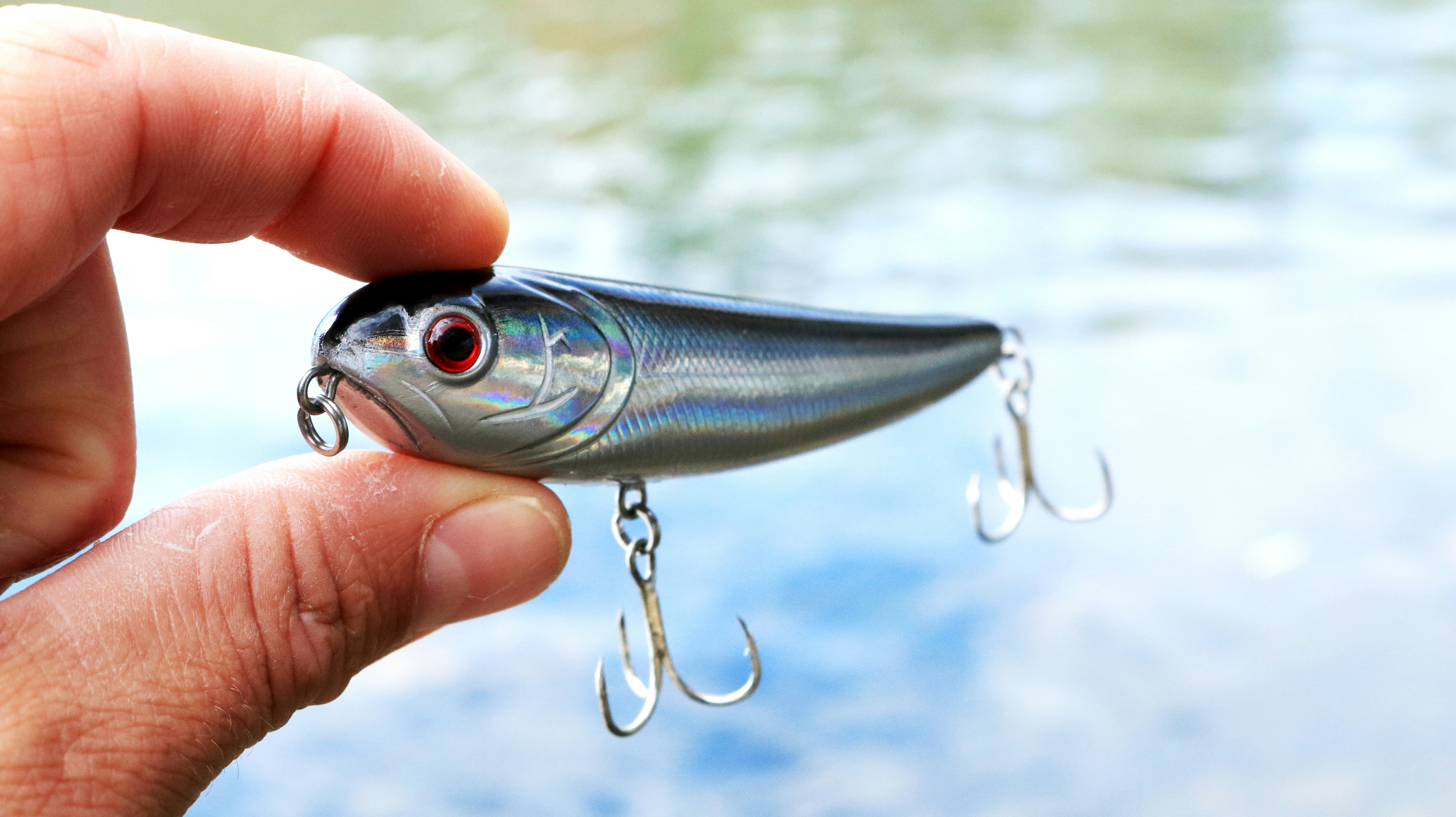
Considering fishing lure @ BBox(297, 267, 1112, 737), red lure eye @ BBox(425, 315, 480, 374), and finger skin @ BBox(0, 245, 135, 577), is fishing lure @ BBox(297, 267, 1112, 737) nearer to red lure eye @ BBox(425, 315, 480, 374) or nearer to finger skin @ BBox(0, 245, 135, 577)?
red lure eye @ BBox(425, 315, 480, 374)

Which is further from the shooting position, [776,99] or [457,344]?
[776,99]

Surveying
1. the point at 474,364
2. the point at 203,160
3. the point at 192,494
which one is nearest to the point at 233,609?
the point at 192,494

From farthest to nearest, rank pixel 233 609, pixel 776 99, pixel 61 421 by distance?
1. pixel 776 99
2. pixel 61 421
3. pixel 233 609

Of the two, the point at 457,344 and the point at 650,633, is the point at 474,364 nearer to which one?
the point at 457,344

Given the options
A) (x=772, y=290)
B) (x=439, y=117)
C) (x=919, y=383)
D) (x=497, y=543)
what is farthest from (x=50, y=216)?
(x=439, y=117)

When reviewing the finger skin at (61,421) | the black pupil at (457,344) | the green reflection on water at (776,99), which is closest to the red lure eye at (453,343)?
the black pupil at (457,344)

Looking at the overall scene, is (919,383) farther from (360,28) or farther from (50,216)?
(360,28)

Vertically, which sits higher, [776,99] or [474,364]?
[776,99]
